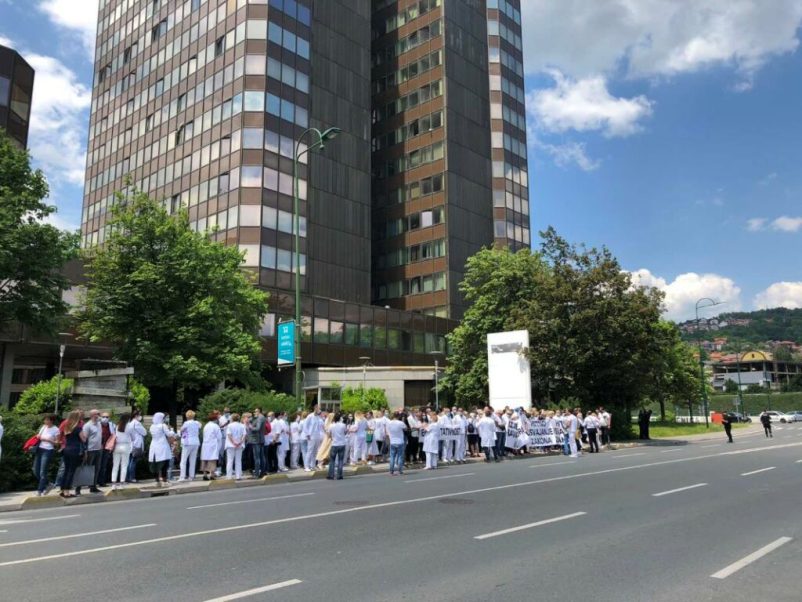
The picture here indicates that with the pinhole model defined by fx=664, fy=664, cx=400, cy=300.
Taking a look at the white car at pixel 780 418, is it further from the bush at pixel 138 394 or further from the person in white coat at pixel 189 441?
the person in white coat at pixel 189 441

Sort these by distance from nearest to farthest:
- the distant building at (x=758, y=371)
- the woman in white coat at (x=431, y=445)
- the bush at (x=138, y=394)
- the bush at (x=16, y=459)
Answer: the bush at (x=16, y=459)
the woman in white coat at (x=431, y=445)
the bush at (x=138, y=394)
the distant building at (x=758, y=371)

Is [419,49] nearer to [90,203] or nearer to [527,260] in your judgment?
[527,260]

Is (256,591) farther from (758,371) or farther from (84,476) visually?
(758,371)

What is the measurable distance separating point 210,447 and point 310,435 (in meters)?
3.36

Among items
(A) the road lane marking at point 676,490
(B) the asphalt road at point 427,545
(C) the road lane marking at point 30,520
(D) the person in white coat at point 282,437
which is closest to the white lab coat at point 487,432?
(D) the person in white coat at point 282,437

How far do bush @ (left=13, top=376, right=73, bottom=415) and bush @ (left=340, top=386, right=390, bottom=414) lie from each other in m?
15.3

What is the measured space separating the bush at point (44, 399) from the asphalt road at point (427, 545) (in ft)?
36.6

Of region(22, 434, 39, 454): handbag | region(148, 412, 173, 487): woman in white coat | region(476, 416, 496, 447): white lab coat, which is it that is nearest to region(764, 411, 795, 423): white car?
region(476, 416, 496, 447): white lab coat

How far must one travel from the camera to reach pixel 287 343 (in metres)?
22.5

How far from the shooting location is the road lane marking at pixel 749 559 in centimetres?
672

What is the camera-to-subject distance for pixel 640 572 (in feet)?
22.3

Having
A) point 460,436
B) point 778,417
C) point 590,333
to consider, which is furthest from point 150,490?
point 778,417

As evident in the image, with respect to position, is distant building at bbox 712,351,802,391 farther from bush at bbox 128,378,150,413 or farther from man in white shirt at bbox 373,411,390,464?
bush at bbox 128,378,150,413

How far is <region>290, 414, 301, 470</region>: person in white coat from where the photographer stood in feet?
66.9
